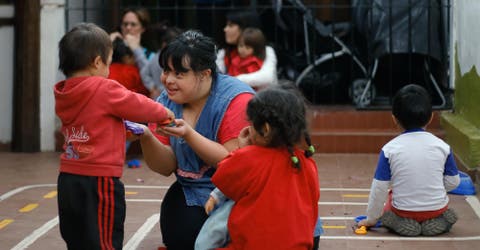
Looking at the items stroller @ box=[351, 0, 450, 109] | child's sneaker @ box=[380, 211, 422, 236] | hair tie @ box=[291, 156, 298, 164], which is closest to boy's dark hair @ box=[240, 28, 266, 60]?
stroller @ box=[351, 0, 450, 109]

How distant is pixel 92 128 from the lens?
15.9ft

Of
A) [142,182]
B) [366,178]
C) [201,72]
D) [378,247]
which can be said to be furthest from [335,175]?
[201,72]

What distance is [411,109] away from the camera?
6.18m

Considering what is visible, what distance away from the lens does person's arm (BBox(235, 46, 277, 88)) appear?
30.7 ft

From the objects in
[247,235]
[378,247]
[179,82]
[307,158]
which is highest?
[179,82]

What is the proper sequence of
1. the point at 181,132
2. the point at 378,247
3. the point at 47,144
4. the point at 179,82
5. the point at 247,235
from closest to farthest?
the point at 247,235 < the point at 181,132 < the point at 179,82 < the point at 378,247 < the point at 47,144

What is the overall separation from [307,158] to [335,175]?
430cm

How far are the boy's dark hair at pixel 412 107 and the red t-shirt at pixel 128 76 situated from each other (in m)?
4.20

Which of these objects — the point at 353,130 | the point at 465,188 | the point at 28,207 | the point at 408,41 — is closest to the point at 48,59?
the point at 28,207

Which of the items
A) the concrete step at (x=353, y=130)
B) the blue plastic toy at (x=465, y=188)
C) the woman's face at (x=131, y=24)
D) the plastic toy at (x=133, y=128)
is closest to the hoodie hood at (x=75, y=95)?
the plastic toy at (x=133, y=128)

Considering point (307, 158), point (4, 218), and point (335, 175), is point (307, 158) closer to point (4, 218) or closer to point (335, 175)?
point (4, 218)

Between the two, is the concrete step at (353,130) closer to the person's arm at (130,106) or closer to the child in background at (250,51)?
the child in background at (250,51)

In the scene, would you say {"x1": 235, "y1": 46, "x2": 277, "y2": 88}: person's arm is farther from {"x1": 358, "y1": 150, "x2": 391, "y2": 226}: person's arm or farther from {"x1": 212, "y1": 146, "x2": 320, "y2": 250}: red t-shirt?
{"x1": 212, "y1": 146, "x2": 320, "y2": 250}: red t-shirt

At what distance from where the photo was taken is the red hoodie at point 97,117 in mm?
4816
